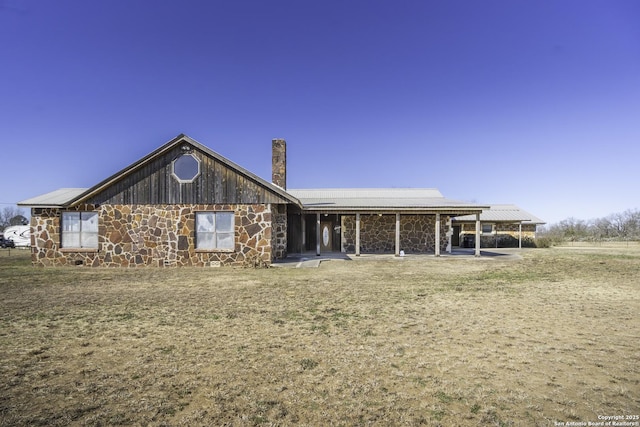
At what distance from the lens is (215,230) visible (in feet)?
52.9

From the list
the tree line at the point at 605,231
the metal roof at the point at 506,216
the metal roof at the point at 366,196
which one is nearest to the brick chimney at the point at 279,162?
the metal roof at the point at 366,196

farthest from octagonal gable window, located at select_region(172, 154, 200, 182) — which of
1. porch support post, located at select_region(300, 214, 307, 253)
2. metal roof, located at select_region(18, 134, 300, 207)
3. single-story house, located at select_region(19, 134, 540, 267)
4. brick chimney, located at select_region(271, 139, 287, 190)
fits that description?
porch support post, located at select_region(300, 214, 307, 253)

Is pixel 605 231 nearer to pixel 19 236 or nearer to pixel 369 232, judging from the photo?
pixel 369 232

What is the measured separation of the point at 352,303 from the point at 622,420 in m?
5.40

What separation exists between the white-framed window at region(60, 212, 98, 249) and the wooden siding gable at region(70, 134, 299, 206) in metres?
0.80

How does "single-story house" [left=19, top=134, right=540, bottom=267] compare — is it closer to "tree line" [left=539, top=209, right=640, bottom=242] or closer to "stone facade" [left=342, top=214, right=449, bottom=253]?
"stone facade" [left=342, top=214, right=449, bottom=253]

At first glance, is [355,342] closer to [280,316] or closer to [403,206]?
[280,316]

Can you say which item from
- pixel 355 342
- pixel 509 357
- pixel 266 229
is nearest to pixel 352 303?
pixel 355 342

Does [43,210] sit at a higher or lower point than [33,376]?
higher

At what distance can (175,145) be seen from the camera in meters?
15.7

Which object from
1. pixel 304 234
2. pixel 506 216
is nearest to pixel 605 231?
pixel 506 216

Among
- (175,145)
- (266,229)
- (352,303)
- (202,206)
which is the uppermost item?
(175,145)

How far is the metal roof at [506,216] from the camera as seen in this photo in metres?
32.5

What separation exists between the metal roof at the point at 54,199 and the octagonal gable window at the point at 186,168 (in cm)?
491
